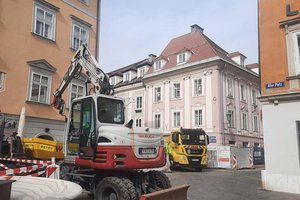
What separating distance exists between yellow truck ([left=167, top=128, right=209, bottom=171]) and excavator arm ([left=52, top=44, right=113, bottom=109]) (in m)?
11.7

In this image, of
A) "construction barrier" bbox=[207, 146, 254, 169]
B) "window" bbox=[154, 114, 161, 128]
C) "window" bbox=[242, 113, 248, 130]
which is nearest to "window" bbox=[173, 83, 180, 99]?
"window" bbox=[154, 114, 161, 128]

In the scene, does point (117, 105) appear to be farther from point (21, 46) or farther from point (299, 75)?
point (21, 46)

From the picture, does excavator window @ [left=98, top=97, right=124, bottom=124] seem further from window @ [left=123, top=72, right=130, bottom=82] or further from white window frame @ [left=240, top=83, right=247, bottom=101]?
window @ [left=123, top=72, right=130, bottom=82]

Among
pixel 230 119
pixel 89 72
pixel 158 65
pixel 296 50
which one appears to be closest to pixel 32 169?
pixel 89 72

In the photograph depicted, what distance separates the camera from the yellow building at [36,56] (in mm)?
14727

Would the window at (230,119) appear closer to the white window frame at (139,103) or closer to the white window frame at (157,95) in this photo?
the white window frame at (157,95)

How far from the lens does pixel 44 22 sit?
16.9m

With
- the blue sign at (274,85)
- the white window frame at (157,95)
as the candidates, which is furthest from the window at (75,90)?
the white window frame at (157,95)


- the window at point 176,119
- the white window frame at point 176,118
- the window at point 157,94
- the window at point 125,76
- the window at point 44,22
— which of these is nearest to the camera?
the window at point 44,22

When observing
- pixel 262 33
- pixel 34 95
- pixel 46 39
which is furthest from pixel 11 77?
pixel 262 33

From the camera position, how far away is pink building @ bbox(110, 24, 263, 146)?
103 feet

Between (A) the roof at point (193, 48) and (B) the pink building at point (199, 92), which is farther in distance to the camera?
(A) the roof at point (193, 48)

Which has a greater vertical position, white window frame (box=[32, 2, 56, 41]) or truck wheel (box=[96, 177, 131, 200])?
white window frame (box=[32, 2, 56, 41])

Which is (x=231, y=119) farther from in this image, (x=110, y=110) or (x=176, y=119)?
(x=110, y=110)
